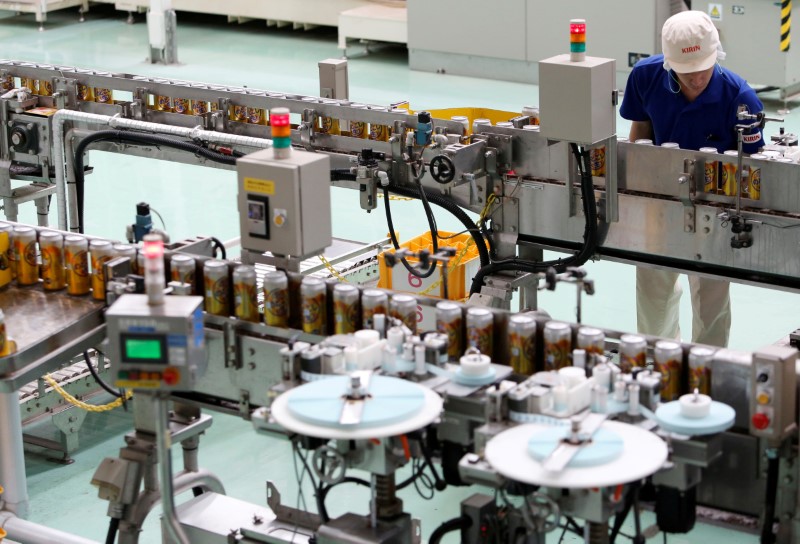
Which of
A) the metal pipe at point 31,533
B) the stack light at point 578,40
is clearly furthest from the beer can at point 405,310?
the stack light at point 578,40

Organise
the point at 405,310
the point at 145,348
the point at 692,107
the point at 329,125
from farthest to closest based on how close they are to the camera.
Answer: the point at 329,125, the point at 692,107, the point at 405,310, the point at 145,348

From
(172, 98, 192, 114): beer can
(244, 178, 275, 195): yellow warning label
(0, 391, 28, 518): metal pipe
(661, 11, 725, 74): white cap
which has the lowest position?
(0, 391, 28, 518): metal pipe

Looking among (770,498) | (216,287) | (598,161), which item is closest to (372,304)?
(216,287)

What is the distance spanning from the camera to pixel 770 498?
9.44 feet

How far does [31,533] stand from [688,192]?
7.41 feet

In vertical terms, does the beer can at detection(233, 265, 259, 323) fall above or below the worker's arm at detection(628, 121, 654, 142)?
below

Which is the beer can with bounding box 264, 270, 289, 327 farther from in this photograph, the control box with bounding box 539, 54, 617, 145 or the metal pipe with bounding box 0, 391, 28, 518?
the control box with bounding box 539, 54, 617, 145

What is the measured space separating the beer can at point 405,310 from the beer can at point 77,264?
38.7 inches

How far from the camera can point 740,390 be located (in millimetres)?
2963

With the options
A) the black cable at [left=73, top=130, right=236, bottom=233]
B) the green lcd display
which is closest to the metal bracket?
the black cable at [left=73, top=130, right=236, bottom=233]

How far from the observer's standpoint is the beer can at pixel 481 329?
3240 mm

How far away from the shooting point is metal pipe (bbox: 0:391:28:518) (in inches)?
149

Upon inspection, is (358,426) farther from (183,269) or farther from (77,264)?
(77,264)

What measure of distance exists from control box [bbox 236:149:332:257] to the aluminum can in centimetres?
13
